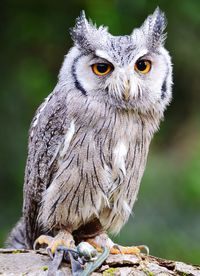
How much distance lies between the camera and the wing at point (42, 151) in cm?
400

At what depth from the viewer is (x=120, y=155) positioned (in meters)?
3.89

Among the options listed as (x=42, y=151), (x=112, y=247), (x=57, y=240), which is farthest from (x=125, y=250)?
(x=42, y=151)

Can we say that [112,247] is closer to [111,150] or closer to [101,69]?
[111,150]

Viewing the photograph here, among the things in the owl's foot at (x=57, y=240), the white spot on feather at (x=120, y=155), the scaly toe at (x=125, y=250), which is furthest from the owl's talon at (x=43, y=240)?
the white spot on feather at (x=120, y=155)

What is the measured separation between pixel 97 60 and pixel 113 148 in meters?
0.49

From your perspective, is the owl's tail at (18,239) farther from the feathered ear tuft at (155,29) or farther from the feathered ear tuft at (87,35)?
the feathered ear tuft at (155,29)

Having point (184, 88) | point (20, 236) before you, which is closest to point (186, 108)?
point (184, 88)

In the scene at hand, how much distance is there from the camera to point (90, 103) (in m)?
3.96

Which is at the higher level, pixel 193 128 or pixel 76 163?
pixel 193 128

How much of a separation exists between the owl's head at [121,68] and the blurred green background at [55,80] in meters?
1.42

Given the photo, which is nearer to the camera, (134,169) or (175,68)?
(134,169)

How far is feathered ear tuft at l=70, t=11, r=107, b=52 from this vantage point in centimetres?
398

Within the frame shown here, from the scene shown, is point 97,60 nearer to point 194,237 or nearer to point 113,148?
point 113,148

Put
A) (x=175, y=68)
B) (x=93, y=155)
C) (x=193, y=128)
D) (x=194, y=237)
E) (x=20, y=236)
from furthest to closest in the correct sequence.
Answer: (x=193, y=128) < (x=175, y=68) < (x=194, y=237) < (x=20, y=236) < (x=93, y=155)
